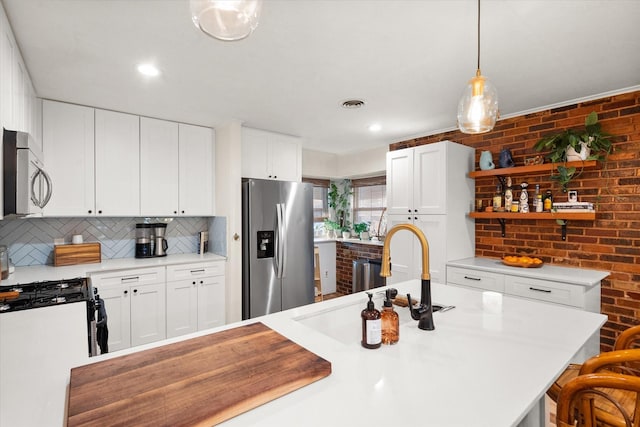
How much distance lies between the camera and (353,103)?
2.82 m

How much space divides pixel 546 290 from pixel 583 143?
4.11 ft

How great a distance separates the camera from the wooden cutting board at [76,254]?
Answer: 111 inches

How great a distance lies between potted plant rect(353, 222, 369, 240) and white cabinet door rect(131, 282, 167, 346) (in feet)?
9.71

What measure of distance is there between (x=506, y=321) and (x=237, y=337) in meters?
1.18

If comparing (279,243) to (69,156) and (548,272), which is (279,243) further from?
(548,272)

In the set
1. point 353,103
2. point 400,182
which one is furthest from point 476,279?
point 353,103

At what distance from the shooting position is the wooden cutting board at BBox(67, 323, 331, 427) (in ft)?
2.38

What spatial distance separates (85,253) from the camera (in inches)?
117

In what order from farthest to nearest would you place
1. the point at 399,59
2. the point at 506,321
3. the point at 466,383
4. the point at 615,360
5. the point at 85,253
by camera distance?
1. the point at 85,253
2. the point at 399,59
3. the point at 506,321
4. the point at 615,360
5. the point at 466,383

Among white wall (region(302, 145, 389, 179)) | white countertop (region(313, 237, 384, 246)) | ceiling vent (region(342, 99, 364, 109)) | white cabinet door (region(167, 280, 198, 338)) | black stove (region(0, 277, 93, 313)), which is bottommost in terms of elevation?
white cabinet door (region(167, 280, 198, 338))

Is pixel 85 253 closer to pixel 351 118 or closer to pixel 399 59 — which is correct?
pixel 351 118

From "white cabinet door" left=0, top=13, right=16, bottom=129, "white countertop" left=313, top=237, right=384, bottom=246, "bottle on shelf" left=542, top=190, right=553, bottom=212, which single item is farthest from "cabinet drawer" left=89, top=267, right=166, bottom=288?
"bottle on shelf" left=542, top=190, right=553, bottom=212

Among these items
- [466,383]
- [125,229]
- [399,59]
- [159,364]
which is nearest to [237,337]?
[159,364]

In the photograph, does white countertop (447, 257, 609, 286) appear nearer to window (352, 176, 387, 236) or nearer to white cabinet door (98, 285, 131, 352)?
window (352, 176, 387, 236)
